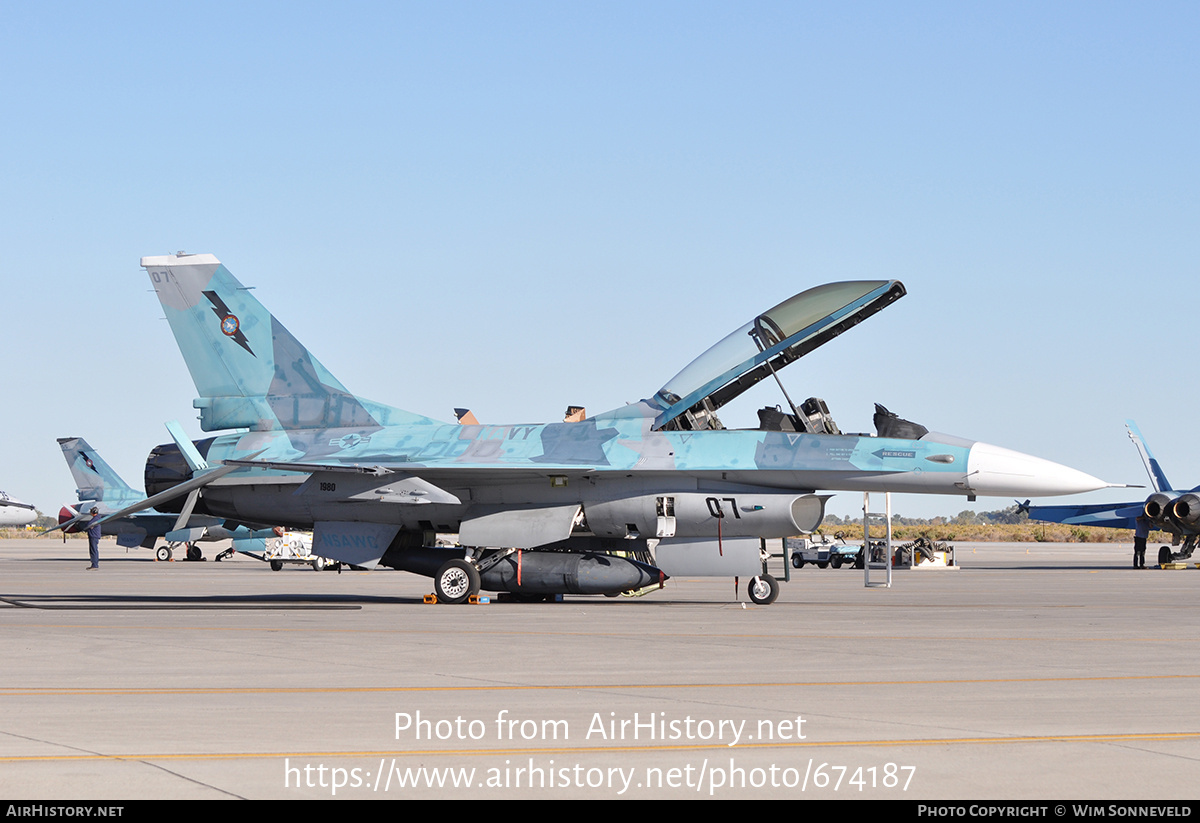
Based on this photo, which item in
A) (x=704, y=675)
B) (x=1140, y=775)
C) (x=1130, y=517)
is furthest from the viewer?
(x=1130, y=517)

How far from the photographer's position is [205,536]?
4688cm

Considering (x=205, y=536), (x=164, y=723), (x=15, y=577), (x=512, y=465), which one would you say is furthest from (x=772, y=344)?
(x=205, y=536)

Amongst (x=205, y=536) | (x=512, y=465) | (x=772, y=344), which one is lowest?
(x=205, y=536)

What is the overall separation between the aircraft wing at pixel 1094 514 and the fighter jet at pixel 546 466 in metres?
35.7

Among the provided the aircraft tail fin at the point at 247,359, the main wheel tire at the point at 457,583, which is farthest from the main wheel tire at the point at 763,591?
the aircraft tail fin at the point at 247,359

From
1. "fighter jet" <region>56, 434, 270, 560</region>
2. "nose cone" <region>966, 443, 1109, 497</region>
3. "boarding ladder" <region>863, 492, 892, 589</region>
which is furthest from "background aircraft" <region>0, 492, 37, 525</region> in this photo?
"nose cone" <region>966, 443, 1109, 497</region>

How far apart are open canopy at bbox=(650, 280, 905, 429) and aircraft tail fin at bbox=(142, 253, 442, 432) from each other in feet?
16.0

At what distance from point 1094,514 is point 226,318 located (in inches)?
1749

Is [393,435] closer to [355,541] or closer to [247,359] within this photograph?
[355,541]

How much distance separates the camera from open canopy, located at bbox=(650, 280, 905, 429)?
18.5 m

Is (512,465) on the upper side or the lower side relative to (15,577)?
upper

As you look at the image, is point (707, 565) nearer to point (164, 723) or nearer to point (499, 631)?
point (499, 631)

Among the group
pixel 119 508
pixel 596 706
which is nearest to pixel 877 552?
pixel 119 508

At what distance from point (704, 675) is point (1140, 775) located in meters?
4.46
